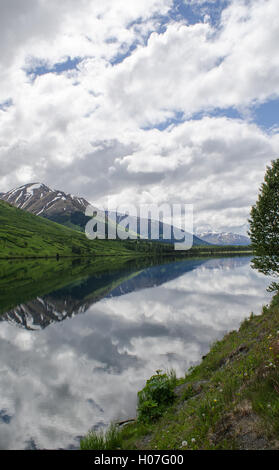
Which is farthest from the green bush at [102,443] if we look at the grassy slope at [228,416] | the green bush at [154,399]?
the green bush at [154,399]

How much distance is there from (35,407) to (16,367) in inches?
304

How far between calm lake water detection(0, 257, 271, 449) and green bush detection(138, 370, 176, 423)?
199 cm

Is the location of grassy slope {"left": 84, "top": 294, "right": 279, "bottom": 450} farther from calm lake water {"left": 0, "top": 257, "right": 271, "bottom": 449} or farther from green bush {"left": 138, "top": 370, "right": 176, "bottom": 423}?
calm lake water {"left": 0, "top": 257, "right": 271, "bottom": 449}

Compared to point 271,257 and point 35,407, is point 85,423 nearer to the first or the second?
point 35,407

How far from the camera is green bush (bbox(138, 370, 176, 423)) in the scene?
13.9 meters

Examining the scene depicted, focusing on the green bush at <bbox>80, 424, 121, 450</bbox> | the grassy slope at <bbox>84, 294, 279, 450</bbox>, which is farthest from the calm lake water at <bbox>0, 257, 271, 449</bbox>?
the grassy slope at <bbox>84, 294, 279, 450</bbox>

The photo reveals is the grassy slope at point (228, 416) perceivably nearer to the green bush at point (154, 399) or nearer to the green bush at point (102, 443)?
the green bush at point (102, 443)

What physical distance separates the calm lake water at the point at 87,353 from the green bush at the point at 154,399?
1.99m

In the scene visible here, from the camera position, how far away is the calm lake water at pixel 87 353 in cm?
1606

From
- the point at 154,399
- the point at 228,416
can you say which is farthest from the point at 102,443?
the point at 228,416

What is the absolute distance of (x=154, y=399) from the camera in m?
15.3
